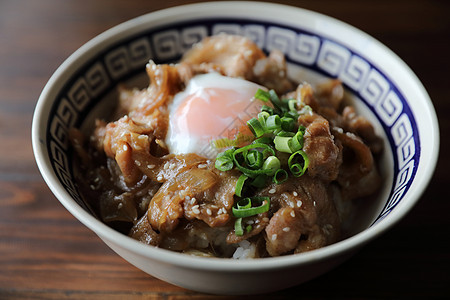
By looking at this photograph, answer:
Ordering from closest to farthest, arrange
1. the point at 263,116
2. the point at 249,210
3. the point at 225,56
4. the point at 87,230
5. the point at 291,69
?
the point at 249,210, the point at 263,116, the point at 87,230, the point at 225,56, the point at 291,69

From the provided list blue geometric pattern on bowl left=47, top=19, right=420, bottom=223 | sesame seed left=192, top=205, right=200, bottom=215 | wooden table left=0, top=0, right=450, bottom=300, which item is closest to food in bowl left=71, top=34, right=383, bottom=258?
sesame seed left=192, top=205, right=200, bottom=215

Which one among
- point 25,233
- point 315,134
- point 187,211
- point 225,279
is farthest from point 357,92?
point 25,233

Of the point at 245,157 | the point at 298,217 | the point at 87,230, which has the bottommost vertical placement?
the point at 87,230

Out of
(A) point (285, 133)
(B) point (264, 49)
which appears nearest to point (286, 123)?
(A) point (285, 133)

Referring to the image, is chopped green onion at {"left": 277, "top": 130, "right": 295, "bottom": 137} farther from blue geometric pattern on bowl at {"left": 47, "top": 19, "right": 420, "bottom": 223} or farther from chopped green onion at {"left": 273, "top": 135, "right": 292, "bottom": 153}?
blue geometric pattern on bowl at {"left": 47, "top": 19, "right": 420, "bottom": 223}

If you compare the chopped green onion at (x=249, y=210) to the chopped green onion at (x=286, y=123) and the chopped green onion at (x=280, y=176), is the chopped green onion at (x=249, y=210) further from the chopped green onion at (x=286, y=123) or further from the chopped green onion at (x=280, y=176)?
the chopped green onion at (x=286, y=123)

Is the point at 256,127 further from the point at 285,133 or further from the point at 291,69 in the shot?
the point at 291,69
